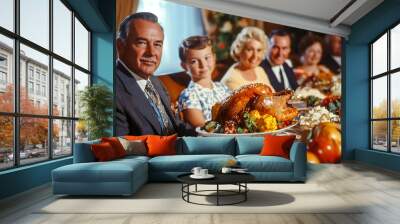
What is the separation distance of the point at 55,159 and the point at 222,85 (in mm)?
4144

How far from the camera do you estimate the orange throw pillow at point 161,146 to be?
21.6 feet

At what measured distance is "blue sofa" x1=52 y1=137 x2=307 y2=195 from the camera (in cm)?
477

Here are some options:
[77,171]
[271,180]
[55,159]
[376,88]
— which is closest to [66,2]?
[55,159]

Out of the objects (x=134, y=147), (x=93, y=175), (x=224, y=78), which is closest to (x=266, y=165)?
(x=134, y=147)

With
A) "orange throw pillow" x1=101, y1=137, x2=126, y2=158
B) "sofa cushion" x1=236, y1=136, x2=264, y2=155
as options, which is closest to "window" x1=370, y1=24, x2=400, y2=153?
"sofa cushion" x1=236, y1=136, x2=264, y2=155

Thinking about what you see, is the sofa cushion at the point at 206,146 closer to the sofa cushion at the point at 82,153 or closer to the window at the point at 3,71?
the sofa cushion at the point at 82,153

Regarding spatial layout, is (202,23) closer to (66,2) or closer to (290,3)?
(290,3)

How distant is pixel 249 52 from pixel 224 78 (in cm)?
86

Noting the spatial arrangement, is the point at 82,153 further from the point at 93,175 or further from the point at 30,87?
the point at 30,87

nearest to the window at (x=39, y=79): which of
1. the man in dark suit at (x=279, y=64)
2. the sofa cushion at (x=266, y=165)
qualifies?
the sofa cushion at (x=266, y=165)

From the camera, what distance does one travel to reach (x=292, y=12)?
28.6 feet

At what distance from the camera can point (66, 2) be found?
6.99m

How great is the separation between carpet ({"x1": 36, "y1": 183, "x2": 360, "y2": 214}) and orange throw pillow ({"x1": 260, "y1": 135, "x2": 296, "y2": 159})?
1.04 metres

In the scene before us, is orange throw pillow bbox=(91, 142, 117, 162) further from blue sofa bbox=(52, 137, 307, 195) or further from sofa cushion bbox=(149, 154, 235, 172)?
sofa cushion bbox=(149, 154, 235, 172)
